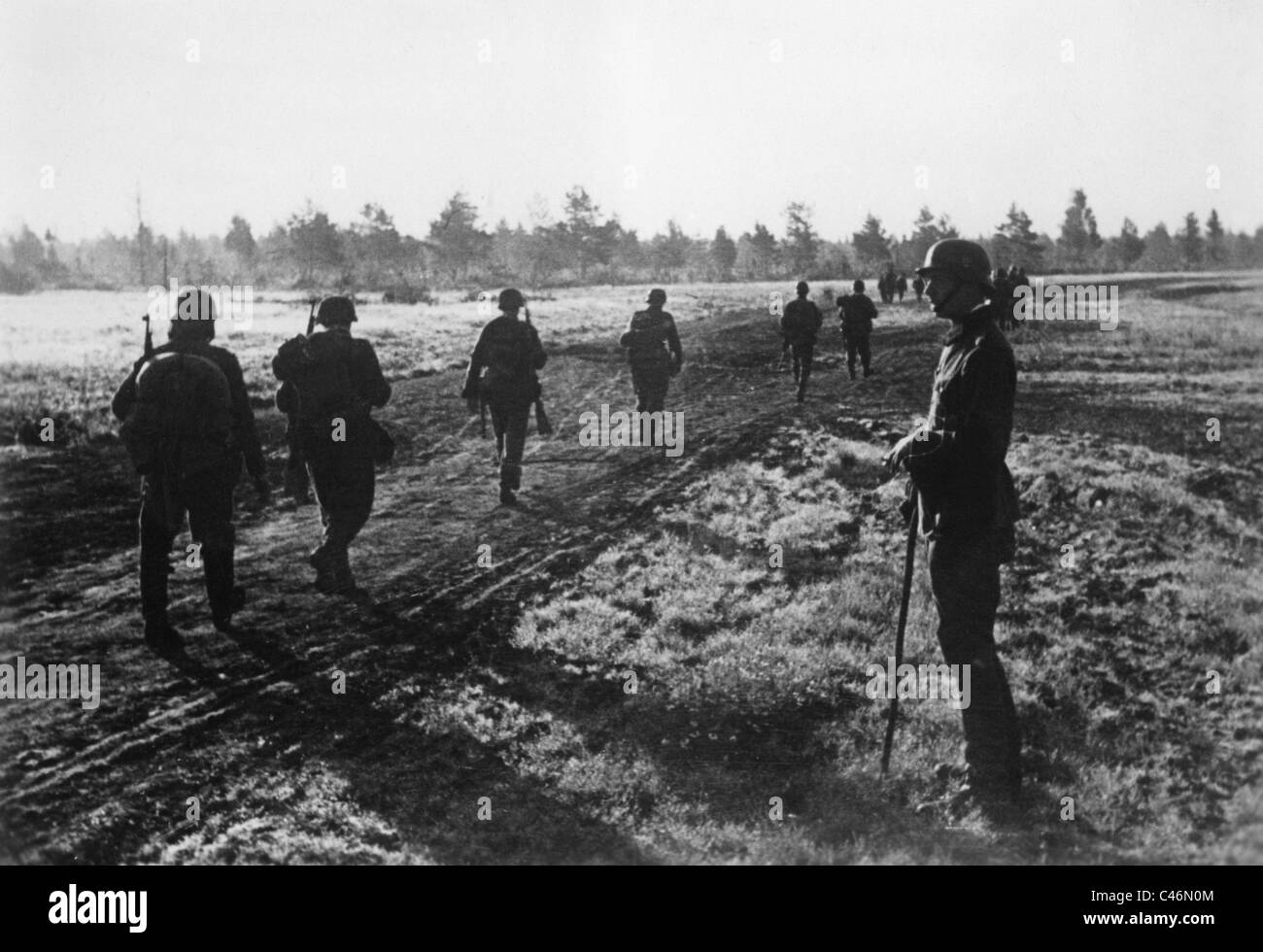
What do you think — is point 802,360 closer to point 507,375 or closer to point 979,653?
point 507,375

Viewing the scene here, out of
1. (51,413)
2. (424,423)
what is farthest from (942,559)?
(51,413)

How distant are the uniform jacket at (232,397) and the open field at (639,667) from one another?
1219 millimetres

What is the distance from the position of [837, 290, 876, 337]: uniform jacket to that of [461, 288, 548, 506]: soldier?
8.76m

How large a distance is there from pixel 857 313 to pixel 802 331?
220cm

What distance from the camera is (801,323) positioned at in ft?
49.6

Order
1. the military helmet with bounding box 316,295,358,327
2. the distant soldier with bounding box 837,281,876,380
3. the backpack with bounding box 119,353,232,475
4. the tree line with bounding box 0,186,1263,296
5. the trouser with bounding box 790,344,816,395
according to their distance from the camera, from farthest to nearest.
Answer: the tree line with bounding box 0,186,1263,296, the distant soldier with bounding box 837,281,876,380, the trouser with bounding box 790,344,816,395, the military helmet with bounding box 316,295,358,327, the backpack with bounding box 119,353,232,475

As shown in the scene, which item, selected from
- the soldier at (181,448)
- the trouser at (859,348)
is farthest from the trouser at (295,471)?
the trouser at (859,348)

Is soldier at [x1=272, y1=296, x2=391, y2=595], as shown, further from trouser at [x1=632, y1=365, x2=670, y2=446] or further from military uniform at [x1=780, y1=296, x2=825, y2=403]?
military uniform at [x1=780, y1=296, x2=825, y2=403]

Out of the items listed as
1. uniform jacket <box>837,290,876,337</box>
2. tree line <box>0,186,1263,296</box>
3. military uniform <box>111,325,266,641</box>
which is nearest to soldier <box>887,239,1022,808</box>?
military uniform <box>111,325,266,641</box>

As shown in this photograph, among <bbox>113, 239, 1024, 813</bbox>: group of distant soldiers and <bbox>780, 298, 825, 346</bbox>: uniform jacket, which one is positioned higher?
<bbox>780, 298, 825, 346</bbox>: uniform jacket

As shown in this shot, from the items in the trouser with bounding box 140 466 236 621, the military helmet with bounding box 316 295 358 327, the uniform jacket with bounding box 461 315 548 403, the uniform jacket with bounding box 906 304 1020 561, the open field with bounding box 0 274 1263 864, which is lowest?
the open field with bounding box 0 274 1263 864

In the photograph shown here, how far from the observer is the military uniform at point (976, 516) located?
4.32m

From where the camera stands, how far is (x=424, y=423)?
45.3 feet

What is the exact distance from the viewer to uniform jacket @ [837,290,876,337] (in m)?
16.7
